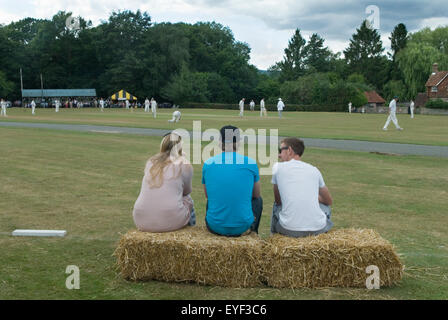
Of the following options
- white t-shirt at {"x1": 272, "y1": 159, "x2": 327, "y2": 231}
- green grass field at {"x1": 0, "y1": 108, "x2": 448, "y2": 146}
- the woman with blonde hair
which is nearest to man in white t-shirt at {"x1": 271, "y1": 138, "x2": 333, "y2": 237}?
white t-shirt at {"x1": 272, "y1": 159, "x2": 327, "y2": 231}

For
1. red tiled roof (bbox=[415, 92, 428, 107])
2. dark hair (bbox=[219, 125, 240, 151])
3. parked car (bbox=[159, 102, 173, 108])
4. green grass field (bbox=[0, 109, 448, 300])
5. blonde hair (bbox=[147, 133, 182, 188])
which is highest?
Result: red tiled roof (bbox=[415, 92, 428, 107])

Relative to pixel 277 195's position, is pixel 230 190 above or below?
above

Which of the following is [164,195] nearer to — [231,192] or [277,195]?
[231,192]

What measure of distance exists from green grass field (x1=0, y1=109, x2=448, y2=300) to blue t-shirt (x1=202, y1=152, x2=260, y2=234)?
2.68 feet

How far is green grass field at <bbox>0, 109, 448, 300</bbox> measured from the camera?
5.42 metres

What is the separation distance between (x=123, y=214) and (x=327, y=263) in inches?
188

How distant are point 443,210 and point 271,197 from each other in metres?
3.56

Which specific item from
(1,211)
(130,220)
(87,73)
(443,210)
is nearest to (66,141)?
(1,211)

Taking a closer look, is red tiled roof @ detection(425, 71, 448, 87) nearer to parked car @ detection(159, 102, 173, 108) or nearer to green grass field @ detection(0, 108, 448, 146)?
green grass field @ detection(0, 108, 448, 146)

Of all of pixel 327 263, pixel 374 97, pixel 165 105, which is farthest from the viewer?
pixel 165 105

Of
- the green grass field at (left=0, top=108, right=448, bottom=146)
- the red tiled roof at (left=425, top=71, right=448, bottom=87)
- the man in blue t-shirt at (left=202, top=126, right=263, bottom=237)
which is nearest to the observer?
the man in blue t-shirt at (left=202, top=126, right=263, bottom=237)

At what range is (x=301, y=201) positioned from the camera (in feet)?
19.2

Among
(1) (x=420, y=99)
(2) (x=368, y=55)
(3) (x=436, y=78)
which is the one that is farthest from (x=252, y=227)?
(2) (x=368, y=55)

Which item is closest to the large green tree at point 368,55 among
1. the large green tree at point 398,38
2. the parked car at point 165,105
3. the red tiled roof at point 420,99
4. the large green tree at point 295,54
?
the large green tree at point 398,38
